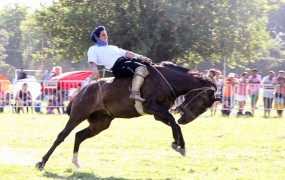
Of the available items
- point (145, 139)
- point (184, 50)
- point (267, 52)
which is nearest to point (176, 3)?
point (184, 50)

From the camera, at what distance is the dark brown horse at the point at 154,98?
9156mm

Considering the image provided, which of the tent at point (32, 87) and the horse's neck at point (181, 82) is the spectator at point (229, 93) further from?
the horse's neck at point (181, 82)

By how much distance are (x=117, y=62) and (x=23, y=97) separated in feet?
43.2

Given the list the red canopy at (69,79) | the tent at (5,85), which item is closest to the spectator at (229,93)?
the red canopy at (69,79)

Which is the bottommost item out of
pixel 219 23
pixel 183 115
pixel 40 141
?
pixel 40 141

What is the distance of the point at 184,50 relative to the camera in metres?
29.9

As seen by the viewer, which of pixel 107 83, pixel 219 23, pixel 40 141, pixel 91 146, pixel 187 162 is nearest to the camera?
pixel 107 83

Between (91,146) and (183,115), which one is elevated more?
(183,115)

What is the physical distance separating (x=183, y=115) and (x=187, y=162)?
5.09 feet

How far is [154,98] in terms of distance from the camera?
9.27 m

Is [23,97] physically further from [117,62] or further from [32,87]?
[117,62]

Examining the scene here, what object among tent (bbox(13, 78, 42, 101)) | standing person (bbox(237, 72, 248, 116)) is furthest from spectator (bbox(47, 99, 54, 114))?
standing person (bbox(237, 72, 248, 116))

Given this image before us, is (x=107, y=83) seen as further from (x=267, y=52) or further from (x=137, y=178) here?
(x=267, y=52)

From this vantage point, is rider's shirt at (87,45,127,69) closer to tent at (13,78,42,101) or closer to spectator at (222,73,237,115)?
spectator at (222,73,237,115)
